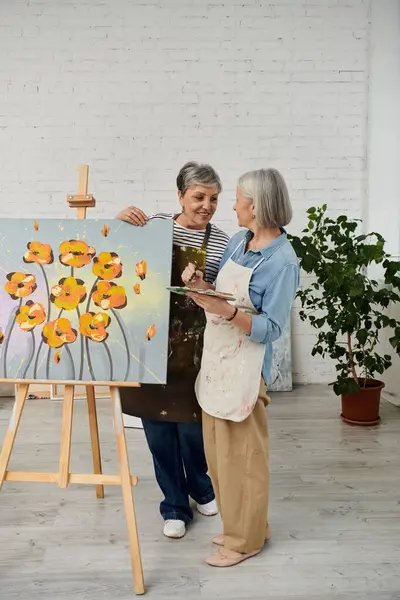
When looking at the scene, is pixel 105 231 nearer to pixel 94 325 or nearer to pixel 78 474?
pixel 94 325

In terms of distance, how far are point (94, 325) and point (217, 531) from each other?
91 cm

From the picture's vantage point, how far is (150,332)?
73.5 inches

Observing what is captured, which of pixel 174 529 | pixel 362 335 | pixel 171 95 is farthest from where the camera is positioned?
pixel 171 95

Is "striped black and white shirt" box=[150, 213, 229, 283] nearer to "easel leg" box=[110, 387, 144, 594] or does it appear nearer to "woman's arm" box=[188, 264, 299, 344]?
"woman's arm" box=[188, 264, 299, 344]

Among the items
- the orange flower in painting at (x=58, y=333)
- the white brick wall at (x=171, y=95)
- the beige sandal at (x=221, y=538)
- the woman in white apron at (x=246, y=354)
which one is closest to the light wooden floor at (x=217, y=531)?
the beige sandal at (x=221, y=538)

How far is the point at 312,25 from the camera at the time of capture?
13.5 ft

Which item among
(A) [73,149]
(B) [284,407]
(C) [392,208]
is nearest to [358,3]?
(C) [392,208]

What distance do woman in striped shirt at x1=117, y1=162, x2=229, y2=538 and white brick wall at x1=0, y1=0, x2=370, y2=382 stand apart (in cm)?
218

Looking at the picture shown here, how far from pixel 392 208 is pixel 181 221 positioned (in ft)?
8.54

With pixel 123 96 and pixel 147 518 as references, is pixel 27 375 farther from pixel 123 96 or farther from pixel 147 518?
pixel 123 96

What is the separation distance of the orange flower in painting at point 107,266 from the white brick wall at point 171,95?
2.35 metres

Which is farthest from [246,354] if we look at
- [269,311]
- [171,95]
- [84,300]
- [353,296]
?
[171,95]

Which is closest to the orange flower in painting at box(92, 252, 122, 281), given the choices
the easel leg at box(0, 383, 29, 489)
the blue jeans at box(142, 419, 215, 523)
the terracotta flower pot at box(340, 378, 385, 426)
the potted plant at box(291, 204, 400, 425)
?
the easel leg at box(0, 383, 29, 489)

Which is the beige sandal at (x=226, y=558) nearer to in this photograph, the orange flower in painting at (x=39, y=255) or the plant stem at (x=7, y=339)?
the plant stem at (x=7, y=339)
